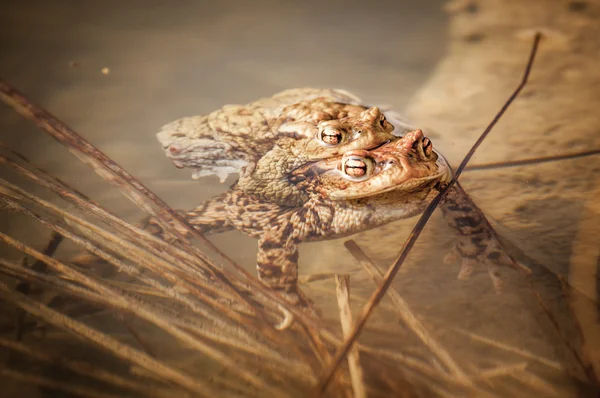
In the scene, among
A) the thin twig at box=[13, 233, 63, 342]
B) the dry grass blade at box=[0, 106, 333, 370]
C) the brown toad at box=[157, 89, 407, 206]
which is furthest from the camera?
the brown toad at box=[157, 89, 407, 206]

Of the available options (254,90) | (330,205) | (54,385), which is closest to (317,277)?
(330,205)

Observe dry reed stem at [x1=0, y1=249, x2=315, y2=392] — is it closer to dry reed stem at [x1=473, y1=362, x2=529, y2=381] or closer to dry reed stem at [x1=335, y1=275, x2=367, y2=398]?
dry reed stem at [x1=335, y1=275, x2=367, y2=398]

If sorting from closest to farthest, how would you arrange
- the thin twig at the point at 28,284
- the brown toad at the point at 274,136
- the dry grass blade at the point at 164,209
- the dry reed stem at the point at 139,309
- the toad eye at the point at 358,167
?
the dry reed stem at the point at 139,309 < the thin twig at the point at 28,284 < the dry grass blade at the point at 164,209 < the toad eye at the point at 358,167 < the brown toad at the point at 274,136

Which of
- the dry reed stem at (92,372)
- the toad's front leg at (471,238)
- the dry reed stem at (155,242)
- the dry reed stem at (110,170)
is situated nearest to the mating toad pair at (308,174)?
the toad's front leg at (471,238)

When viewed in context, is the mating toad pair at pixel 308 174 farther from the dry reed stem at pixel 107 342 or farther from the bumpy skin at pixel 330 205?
the dry reed stem at pixel 107 342

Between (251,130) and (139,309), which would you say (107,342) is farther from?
(251,130)

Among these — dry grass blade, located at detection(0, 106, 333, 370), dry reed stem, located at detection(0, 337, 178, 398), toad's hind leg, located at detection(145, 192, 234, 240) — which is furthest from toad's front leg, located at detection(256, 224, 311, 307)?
dry reed stem, located at detection(0, 337, 178, 398)

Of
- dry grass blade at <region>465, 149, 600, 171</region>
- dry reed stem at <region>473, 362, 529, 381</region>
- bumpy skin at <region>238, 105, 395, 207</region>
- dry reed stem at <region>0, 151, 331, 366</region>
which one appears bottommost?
dry reed stem at <region>473, 362, 529, 381</region>
